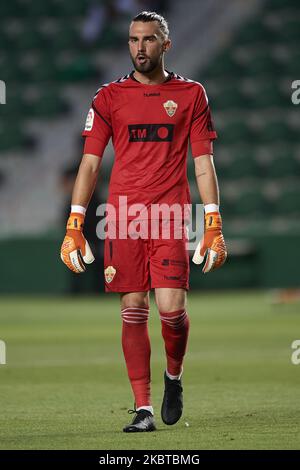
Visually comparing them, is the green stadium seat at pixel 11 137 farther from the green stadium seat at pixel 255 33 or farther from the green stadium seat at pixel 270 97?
the green stadium seat at pixel 255 33

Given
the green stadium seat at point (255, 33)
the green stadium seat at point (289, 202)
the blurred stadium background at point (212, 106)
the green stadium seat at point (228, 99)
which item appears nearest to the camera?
the blurred stadium background at point (212, 106)

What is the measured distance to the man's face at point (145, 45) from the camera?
21.9 feet

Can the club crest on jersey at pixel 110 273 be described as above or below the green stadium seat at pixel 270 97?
below

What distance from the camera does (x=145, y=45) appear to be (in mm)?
6691

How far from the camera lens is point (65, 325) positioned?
14.6 metres

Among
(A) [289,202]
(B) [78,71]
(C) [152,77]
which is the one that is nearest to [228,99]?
(A) [289,202]

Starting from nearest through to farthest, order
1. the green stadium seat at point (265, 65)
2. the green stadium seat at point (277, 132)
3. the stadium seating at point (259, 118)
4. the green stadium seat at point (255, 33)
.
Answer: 1. the stadium seating at point (259, 118)
2. the green stadium seat at point (277, 132)
3. the green stadium seat at point (265, 65)
4. the green stadium seat at point (255, 33)

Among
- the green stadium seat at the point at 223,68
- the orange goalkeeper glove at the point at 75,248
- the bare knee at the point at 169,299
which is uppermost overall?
the green stadium seat at the point at 223,68

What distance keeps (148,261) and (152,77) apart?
3.30ft

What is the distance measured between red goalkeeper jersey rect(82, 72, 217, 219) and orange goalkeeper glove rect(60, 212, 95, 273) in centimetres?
23

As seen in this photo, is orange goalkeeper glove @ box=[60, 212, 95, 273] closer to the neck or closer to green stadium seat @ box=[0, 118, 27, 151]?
the neck

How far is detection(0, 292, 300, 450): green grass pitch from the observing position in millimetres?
6216

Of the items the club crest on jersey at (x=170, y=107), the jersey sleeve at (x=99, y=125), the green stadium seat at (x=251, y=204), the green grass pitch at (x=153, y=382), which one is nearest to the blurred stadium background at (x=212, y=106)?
the green stadium seat at (x=251, y=204)

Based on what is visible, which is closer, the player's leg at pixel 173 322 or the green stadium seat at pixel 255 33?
the player's leg at pixel 173 322
